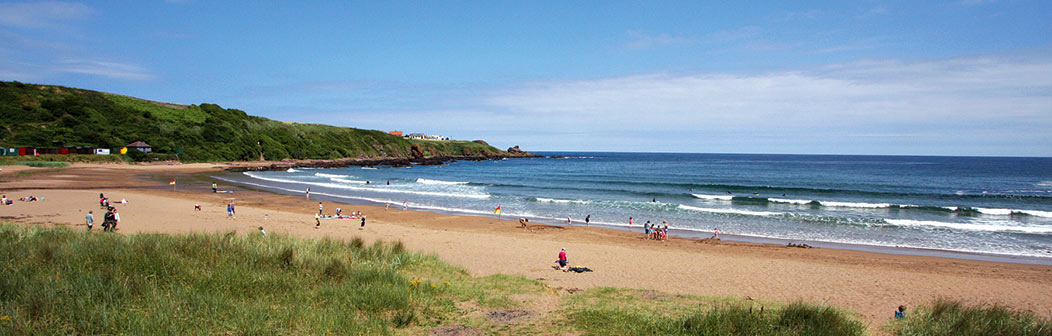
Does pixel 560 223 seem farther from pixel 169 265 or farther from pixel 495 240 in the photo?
pixel 169 265

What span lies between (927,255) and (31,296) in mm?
24057

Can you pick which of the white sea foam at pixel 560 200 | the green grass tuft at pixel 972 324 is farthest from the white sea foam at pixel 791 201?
the green grass tuft at pixel 972 324

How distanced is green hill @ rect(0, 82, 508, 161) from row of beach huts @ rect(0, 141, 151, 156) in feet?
5.21

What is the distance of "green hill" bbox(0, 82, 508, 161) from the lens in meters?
59.2

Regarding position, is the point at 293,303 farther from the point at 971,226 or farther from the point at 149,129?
the point at 149,129

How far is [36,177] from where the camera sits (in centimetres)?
3841

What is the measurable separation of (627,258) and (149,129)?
76281 millimetres

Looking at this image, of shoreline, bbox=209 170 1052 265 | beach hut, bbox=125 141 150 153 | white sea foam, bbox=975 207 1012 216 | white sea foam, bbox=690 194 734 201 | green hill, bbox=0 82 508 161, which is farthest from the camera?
beach hut, bbox=125 141 150 153

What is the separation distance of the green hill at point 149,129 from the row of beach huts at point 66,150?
5.21 feet

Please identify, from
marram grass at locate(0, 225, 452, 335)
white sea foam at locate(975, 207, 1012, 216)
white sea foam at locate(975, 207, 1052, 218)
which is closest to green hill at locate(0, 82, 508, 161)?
marram grass at locate(0, 225, 452, 335)

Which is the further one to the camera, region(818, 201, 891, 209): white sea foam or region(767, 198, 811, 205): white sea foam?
region(767, 198, 811, 205): white sea foam

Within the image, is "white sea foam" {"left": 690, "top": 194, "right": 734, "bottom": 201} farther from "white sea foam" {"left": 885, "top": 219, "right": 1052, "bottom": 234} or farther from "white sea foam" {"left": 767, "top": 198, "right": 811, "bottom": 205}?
"white sea foam" {"left": 885, "top": 219, "right": 1052, "bottom": 234}

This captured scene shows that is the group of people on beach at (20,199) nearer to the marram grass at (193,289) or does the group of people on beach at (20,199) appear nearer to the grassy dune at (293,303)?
the marram grass at (193,289)

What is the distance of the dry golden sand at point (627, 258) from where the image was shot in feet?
40.2
